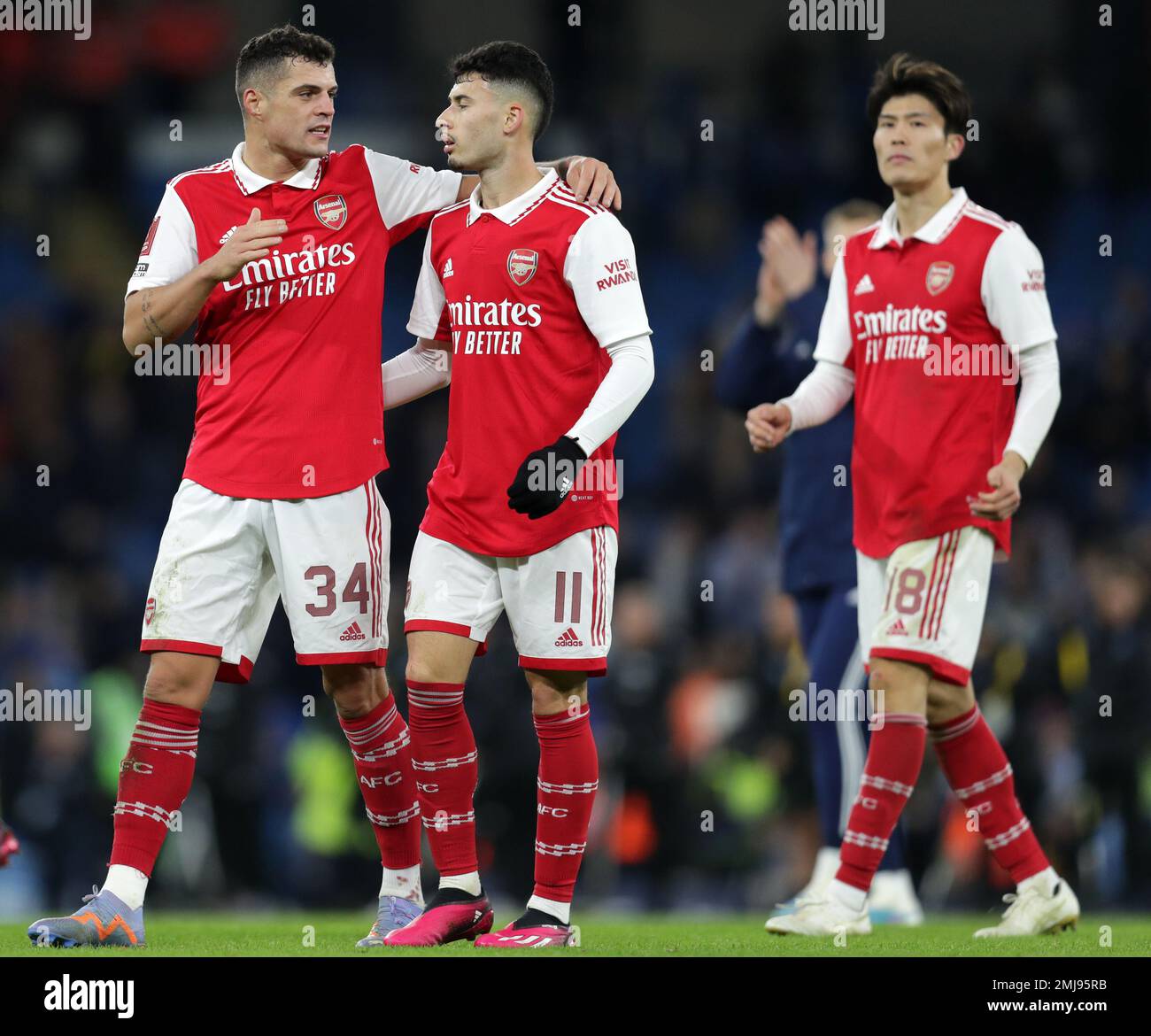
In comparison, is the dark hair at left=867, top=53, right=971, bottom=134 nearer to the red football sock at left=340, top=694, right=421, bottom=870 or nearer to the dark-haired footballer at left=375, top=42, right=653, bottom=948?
the dark-haired footballer at left=375, top=42, right=653, bottom=948

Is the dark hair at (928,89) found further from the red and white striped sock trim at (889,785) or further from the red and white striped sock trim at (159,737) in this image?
the red and white striped sock trim at (159,737)

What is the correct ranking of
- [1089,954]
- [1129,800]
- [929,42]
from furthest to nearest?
[929,42], [1129,800], [1089,954]

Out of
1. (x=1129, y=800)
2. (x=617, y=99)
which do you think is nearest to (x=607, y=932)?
(x=1129, y=800)

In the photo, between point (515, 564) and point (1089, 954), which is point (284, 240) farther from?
point (1089, 954)

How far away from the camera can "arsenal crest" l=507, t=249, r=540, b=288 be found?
197 inches

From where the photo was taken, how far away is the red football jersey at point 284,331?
5051mm

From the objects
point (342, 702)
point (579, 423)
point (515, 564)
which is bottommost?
point (342, 702)

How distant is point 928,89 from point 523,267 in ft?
4.67

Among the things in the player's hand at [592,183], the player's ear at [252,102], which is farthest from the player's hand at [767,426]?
the player's ear at [252,102]

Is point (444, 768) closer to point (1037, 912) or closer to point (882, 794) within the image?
point (882, 794)

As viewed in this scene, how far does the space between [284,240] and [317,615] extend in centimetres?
106

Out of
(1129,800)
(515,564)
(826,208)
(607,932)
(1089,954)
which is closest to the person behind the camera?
(1089,954)

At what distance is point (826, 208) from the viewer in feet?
43.4

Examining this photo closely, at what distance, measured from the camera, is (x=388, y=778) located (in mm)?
5312
